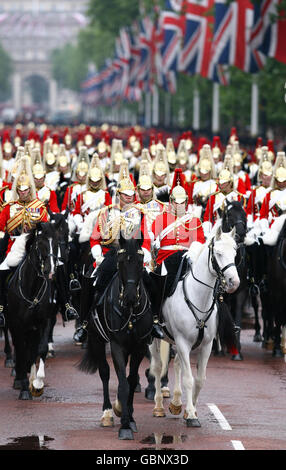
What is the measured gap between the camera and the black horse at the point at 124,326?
12.5 metres

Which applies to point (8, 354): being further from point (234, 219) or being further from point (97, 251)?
point (97, 251)

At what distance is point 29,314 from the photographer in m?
15.0

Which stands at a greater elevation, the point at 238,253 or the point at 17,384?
the point at 238,253

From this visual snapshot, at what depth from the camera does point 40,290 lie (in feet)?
49.1

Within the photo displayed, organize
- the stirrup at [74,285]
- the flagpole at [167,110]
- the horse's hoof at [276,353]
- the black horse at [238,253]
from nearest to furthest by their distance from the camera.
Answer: the black horse at [238,253]
the horse's hoof at [276,353]
the stirrup at [74,285]
the flagpole at [167,110]

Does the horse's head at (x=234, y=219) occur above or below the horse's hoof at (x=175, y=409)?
above

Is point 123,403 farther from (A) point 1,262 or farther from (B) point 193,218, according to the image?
(A) point 1,262

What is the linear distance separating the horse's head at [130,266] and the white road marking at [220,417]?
5.14 ft

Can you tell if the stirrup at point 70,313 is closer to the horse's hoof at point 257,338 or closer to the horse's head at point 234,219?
the horse's head at point 234,219

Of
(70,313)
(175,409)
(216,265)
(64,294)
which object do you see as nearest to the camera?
(216,265)

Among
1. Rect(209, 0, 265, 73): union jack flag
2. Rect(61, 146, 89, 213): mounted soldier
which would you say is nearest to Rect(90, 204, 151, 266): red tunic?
Rect(61, 146, 89, 213): mounted soldier

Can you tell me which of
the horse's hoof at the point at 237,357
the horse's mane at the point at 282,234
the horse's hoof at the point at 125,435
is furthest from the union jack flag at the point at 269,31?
the horse's hoof at the point at 125,435

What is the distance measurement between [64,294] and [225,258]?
425 cm

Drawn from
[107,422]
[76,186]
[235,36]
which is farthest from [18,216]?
[235,36]
